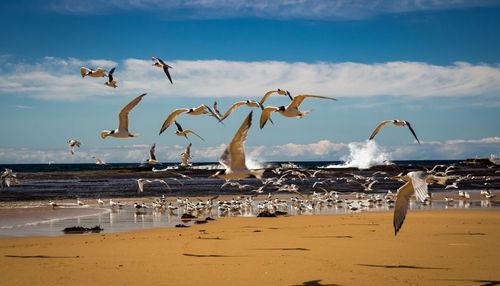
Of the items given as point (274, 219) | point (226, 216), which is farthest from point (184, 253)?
point (226, 216)

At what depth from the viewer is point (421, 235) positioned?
1561cm

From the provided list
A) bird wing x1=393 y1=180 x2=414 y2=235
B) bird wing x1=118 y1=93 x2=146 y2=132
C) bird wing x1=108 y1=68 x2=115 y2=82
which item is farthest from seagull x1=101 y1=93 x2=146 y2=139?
bird wing x1=393 y1=180 x2=414 y2=235

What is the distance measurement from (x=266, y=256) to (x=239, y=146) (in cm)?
234

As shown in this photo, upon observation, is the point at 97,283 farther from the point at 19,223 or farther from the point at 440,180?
the point at 19,223

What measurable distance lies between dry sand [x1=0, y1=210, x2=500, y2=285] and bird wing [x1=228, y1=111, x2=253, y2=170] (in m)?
1.92

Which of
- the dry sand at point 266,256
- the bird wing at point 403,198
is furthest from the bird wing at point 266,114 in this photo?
the bird wing at point 403,198

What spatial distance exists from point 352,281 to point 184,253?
4385mm

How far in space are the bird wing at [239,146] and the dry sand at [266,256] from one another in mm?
1919

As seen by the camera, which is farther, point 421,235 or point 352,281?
point 421,235

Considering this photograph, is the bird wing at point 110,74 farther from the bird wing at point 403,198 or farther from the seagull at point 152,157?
the bird wing at point 403,198

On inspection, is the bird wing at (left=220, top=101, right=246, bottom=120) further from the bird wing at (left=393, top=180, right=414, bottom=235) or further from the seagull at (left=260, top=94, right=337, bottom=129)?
the bird wing at (left=393, top=180, right=414, bottom=235)

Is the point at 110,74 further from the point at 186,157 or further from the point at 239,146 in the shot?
the point at 239,146

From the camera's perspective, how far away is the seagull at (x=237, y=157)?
38.9ft

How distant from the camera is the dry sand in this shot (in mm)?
10344
